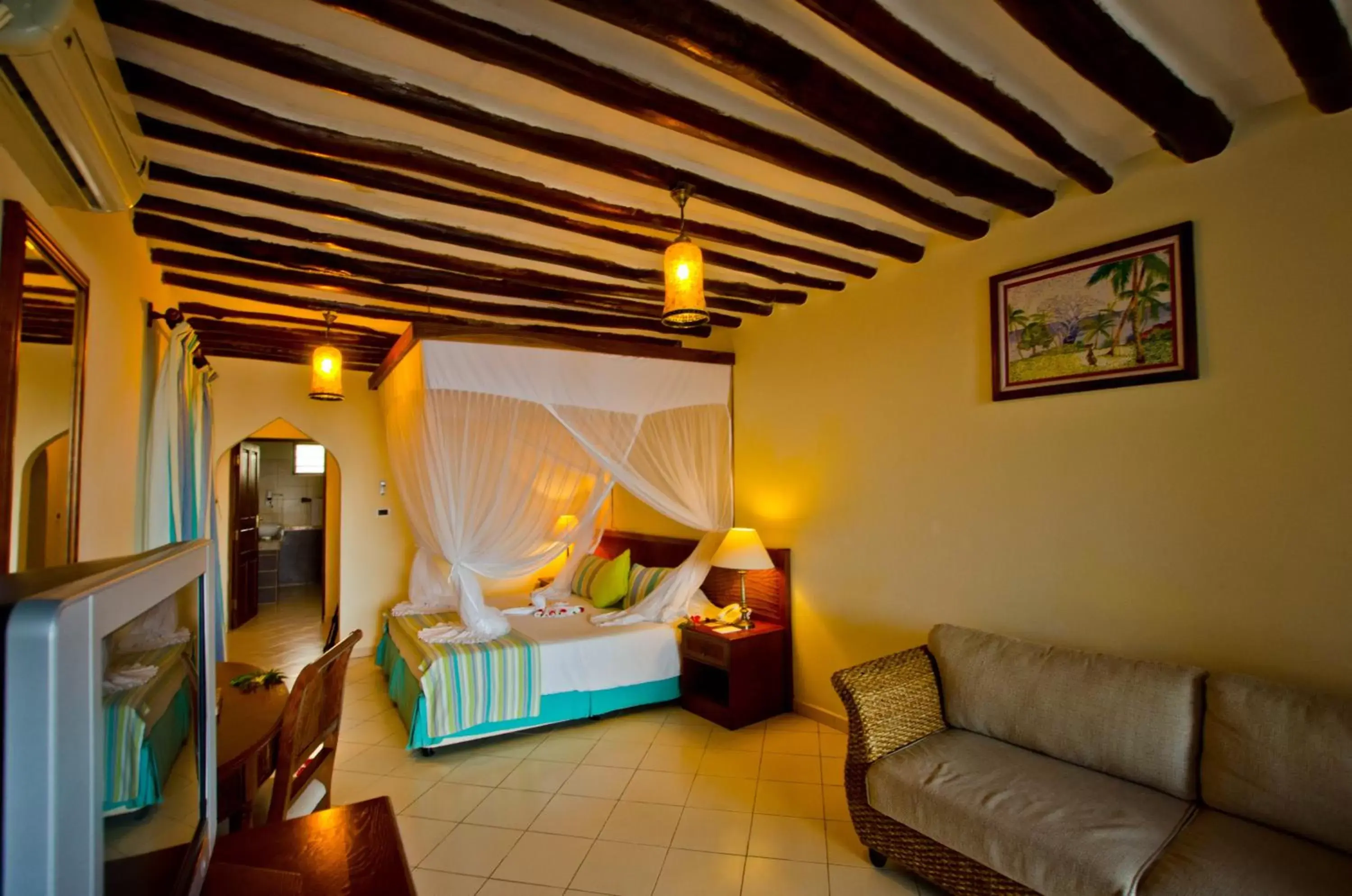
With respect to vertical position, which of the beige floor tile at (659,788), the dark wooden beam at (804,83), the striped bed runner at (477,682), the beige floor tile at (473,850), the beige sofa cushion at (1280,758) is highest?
the dark wooden beam at (804,83)

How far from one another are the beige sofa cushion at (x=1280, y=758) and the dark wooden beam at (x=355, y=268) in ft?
10.4

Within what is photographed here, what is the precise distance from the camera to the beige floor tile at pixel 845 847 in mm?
2381

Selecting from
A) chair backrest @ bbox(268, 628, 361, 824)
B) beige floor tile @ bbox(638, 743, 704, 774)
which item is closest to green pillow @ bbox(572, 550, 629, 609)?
beige floor tile @ bbox(638, 743, 704, 774)

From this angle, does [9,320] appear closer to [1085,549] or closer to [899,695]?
[899,695]

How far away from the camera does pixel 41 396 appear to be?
158cm

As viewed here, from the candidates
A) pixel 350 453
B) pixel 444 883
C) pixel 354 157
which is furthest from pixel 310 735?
pixel 350 453

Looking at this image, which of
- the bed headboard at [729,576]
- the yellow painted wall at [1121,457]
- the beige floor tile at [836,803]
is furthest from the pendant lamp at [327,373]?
the beige floor tile at [836,803]

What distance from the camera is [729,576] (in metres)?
4.30

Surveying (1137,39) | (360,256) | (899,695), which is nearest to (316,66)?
(360,256)

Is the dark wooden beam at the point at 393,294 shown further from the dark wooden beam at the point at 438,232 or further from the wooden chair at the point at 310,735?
the wooden chair at the point at 310,735

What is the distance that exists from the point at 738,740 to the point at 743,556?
0.99 m

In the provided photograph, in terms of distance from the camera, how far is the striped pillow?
442 centimetres

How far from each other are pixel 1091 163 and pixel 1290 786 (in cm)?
206

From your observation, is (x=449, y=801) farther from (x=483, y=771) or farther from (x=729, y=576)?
(x=729, y=576)
